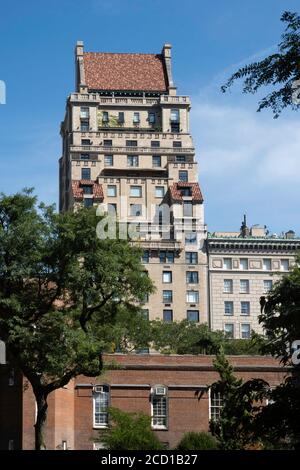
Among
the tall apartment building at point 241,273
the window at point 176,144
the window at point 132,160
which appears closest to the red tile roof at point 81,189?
the window at point 132,160

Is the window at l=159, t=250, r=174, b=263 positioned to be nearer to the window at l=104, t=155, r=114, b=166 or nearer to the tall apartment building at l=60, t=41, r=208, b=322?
the tall apartment building at l=60, t=41, r=208, b=322

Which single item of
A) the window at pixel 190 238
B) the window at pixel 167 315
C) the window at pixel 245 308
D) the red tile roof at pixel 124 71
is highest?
the red tile roof at pixel 124 71

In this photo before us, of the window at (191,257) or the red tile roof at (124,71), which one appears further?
the red tile roof at (124,71)

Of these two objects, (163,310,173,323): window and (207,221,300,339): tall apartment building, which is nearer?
(163,310,173,323): window

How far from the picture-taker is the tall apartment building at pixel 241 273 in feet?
389

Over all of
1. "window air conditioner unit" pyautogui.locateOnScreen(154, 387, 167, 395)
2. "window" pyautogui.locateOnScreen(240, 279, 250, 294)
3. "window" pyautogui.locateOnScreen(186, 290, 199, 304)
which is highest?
"window" pyautogui.locateOnScreen(240, 279, 250, 294)

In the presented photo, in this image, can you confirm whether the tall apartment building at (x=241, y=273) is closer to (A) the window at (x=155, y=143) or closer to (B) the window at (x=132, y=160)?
(B) the window at (x=132, y=160)

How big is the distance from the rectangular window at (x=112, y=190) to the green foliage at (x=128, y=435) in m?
70.1

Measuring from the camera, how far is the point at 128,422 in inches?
1948

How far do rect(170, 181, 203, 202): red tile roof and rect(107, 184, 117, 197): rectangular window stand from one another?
22.8 feet

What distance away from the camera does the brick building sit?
58.0 meters

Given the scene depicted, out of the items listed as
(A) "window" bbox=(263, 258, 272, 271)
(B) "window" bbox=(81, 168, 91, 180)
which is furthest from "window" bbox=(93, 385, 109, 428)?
(B) "window" bbox=(81, 168, 91, 180)
